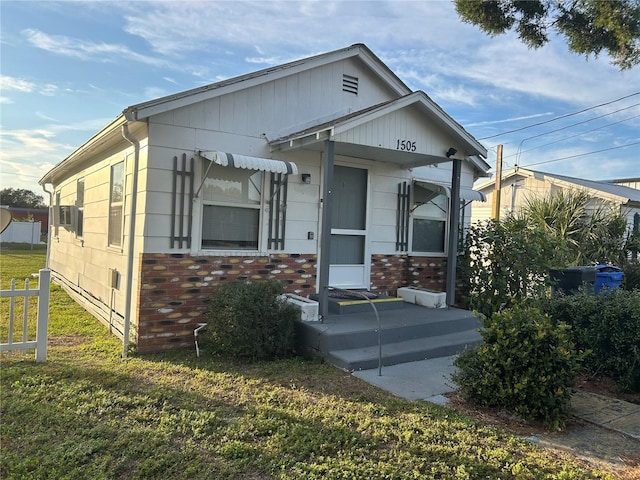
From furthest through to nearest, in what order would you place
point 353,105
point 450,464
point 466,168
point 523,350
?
point 466,168
point 353,105
point 523,350
point 450,464

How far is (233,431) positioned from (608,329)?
159 inches

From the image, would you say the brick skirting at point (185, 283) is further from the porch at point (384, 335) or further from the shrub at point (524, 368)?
the shrub at point (524, 368)

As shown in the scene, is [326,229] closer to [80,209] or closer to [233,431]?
[233,431]

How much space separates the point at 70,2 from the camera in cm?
575

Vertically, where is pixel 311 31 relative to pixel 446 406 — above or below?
above

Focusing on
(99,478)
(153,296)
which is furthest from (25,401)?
(153,296)

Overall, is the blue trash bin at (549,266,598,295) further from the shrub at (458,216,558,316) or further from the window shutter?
the window shutter

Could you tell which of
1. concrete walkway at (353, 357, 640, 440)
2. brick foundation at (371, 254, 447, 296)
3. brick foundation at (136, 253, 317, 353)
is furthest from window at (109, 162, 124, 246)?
concrete walkway at (353, 357, 640, 440)

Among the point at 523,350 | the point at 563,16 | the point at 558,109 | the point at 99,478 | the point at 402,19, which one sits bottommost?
the point at 99,478

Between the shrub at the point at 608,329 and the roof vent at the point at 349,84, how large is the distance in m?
4.80

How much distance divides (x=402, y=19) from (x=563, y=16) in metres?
1.99

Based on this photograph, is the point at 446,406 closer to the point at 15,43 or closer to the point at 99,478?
the point at 99,478

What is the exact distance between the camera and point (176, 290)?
238 inches

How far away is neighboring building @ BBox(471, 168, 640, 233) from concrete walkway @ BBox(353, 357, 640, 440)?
11666 millimetres
